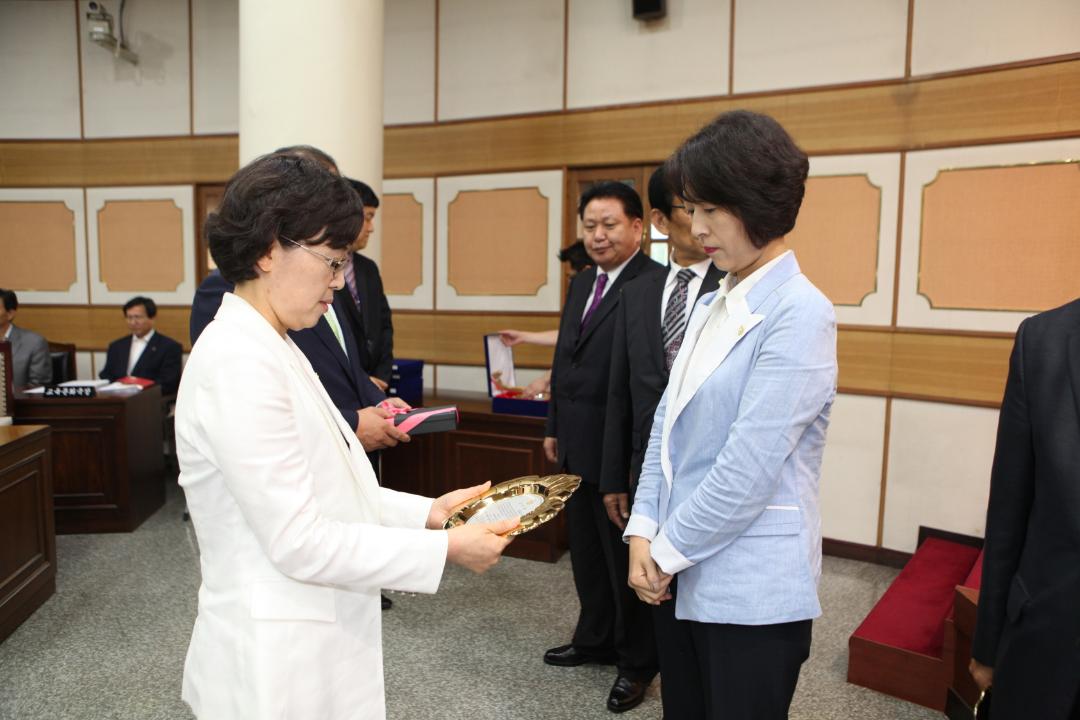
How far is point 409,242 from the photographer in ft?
19.4

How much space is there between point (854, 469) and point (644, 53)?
2.94 metres

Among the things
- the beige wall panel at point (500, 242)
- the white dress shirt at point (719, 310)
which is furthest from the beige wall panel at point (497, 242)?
the white dress shirt at point (719, 310)

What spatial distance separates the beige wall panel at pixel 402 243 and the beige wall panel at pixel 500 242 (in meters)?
0.17

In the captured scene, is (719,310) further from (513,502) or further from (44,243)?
(44,243)

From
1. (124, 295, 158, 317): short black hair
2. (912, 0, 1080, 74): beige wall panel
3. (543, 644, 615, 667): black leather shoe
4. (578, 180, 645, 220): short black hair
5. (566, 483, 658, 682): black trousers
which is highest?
(912, 0, 1080, 74): beige wall panel

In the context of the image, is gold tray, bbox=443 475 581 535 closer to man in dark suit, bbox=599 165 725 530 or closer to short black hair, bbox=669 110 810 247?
short black hair, bbox=669 110 810 247

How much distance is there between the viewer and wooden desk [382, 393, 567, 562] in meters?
4.18

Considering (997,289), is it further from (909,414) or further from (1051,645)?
(1051,645)

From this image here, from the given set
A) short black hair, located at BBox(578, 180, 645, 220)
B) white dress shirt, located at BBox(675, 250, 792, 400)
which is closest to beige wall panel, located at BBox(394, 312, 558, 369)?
short black hair, located at BBox(578, 180, 645, 220)

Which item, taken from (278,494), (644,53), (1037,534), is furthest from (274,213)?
(644,53)

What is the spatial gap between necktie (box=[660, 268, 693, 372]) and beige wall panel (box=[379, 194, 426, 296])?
3.74 m

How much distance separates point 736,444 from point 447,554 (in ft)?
1.82

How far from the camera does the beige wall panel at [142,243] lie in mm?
6574

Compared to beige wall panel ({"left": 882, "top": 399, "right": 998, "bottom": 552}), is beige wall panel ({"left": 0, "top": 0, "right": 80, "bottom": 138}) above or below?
above
